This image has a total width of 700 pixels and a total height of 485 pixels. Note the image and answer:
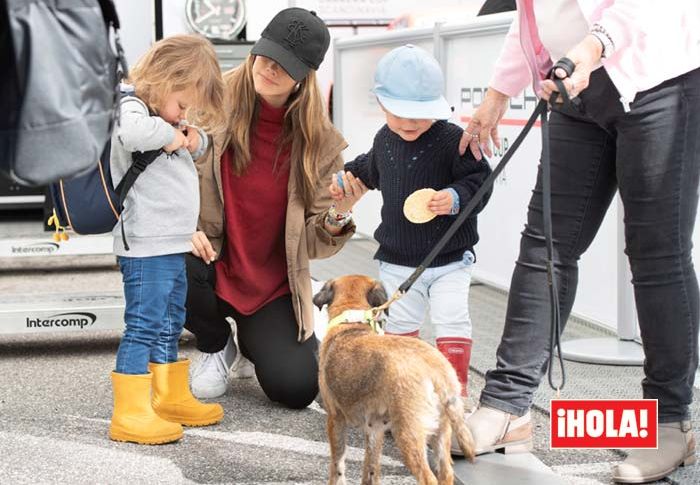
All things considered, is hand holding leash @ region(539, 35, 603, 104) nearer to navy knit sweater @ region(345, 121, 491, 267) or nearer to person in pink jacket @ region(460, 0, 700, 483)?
person in pink jacket @ region(460, 0, 700, 483)

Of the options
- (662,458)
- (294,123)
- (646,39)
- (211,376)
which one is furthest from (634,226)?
(211,376)

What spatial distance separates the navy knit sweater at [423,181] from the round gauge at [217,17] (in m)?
6.41

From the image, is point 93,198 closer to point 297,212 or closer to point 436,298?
point 297,212

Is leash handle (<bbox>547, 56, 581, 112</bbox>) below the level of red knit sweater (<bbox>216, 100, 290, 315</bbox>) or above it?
above

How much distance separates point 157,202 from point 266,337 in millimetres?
771

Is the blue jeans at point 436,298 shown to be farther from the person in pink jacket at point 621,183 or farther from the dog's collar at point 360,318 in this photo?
the dog's collar at point 360,318

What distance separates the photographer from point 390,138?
12.0 ft

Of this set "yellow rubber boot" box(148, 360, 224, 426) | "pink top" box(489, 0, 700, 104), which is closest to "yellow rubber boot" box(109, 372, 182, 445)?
"yellow rubber boot" box(148, 360, 224, 426)

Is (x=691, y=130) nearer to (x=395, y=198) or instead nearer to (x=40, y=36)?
(x=395, y=198)

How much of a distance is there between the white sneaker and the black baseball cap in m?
1.04

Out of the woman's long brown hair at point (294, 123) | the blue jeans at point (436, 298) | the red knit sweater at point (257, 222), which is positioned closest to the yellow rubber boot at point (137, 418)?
the red knit sweater at point (257, 222)

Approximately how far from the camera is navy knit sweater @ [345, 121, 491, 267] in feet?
11.6

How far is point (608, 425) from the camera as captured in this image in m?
3.03

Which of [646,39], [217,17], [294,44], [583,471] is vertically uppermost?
[217,17]
